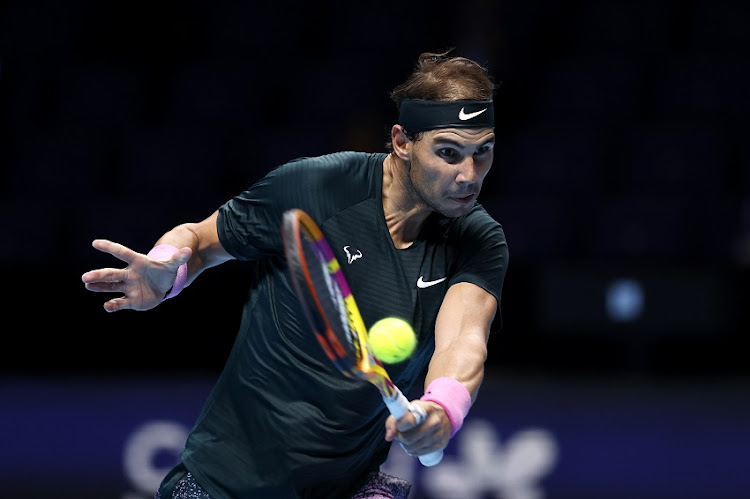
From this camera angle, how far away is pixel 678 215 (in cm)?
797

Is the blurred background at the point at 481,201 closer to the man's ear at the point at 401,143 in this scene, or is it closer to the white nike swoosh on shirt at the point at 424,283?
the man's ear at the point at 401,143

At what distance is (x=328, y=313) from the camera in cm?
292

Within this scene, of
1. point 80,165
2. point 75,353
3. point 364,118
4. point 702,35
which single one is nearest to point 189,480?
point 75,353

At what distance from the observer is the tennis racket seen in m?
2.82

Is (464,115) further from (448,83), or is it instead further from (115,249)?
(115,249)

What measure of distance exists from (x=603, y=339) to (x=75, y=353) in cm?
316

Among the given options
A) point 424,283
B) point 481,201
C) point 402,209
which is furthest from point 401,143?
point 481,201

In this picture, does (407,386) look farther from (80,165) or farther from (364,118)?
(80,165)

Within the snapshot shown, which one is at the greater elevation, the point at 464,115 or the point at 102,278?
the point at 464,115

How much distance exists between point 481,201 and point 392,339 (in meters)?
4.71

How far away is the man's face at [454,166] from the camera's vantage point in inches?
131

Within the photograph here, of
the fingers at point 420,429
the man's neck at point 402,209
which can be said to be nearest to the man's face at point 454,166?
the man's neck at point 402,209

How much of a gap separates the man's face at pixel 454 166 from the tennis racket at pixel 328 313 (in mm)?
469

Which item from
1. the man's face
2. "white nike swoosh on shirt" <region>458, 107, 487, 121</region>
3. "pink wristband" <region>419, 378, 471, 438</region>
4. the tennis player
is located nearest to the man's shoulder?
the tennis player
